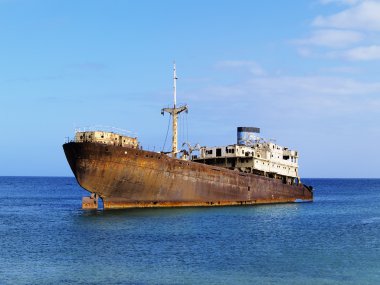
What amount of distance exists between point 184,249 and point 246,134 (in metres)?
35.8

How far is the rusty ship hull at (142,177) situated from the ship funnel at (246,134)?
10703mm

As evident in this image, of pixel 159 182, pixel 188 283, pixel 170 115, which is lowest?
pixel 188 283

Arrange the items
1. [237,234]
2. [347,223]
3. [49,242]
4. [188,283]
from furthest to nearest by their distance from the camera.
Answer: [347,223] → [237,234] → [49,242] → [188,283]

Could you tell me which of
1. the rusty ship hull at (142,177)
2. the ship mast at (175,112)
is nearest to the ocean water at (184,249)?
the rusty ship hull at (142,177)

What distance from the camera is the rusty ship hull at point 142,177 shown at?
43688mm

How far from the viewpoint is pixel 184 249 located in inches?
1132

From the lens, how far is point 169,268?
24062 mm

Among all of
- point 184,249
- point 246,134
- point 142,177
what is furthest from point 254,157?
point 184,249

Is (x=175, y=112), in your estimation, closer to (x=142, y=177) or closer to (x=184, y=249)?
(x=142, y=177)

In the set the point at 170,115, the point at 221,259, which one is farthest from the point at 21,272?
the point at 170,115

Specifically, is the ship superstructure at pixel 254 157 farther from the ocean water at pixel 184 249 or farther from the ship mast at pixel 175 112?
the ocean water at pixel 184 249

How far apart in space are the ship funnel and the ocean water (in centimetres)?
1766

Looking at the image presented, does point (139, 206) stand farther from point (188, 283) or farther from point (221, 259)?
point (188, 283)

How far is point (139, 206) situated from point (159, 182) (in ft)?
9.03
